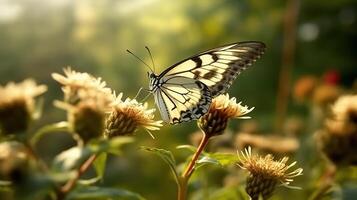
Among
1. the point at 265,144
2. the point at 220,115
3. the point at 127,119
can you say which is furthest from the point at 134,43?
the point at 127,119

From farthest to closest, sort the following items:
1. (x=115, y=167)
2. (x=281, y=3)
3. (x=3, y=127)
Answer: (x=281, y=3) < (x=115, y=167) < (x=3, y=127)

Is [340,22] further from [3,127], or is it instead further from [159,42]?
[3,127]

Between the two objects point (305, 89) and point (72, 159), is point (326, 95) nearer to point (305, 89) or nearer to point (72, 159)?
point (305, 89)

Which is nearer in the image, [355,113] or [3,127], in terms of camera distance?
[3,127]

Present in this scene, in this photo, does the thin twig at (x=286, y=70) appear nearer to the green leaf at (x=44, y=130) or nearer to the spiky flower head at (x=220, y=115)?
the spiky flower head at (x=220, y=115)

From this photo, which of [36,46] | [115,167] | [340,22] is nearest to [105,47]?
[36,46]

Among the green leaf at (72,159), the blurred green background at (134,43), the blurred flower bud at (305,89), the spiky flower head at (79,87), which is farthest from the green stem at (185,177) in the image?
the blurred green background at (134,43)
